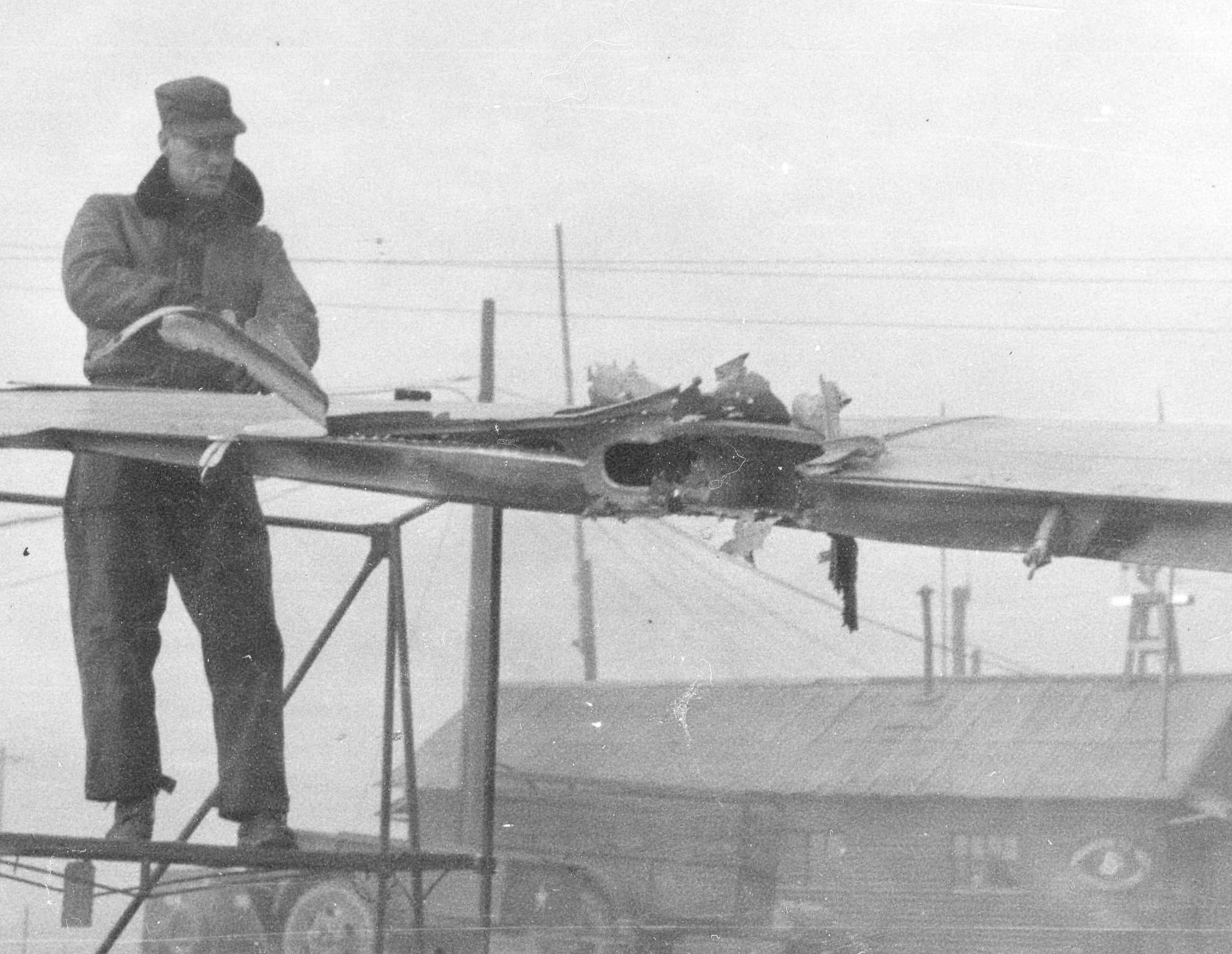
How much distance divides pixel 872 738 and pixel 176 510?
4670 mm

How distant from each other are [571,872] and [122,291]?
3.29 m

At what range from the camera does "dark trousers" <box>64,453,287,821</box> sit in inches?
195

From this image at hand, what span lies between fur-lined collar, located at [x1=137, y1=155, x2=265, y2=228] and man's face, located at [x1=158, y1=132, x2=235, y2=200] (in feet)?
0.10

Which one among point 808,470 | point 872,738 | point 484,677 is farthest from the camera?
point 872,738

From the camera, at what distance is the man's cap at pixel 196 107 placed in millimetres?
4996

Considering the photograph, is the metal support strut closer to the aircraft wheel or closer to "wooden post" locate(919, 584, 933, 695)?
the aircraft wheel

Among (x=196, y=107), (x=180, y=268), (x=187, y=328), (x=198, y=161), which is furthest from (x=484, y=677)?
(x=187, y=328)

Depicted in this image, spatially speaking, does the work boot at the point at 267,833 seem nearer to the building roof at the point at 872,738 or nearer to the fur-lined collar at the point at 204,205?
the building roof at the point at 872,738

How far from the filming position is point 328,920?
255 inches

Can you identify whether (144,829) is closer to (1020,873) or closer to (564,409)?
(564,409)

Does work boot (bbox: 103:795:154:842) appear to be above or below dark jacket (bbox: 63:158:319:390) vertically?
below

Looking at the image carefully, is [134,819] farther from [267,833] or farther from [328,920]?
[328,920]

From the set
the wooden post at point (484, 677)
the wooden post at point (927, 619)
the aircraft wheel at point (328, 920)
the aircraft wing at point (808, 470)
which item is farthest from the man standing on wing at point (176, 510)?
the wooden post at point (927, 619)

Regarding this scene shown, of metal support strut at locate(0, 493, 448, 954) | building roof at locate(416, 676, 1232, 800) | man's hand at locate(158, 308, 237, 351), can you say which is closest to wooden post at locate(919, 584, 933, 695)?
building roof at locate(416, 676, 1232, 800)
